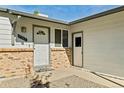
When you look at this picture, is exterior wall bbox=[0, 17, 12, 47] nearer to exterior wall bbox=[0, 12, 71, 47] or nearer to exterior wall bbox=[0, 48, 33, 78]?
exterior wall bbox=[0, 12, 71, 47]

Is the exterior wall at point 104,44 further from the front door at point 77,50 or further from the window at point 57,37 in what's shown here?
the window at point 57,37

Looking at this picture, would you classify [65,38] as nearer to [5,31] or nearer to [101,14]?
[101,14]

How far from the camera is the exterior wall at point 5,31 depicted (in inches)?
227

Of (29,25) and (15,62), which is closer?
(15,62)

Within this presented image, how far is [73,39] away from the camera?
909cm

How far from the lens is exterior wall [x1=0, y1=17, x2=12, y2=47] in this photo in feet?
18.9

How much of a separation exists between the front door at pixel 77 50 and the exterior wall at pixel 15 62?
344 centimetres

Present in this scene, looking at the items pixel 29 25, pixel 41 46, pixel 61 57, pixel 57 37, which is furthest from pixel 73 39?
pixel 29 25

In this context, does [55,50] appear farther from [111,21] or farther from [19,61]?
[111,21]

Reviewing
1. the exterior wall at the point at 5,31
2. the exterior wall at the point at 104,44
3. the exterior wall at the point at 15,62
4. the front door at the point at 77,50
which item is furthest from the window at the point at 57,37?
the exterior wall at the point at 5,31

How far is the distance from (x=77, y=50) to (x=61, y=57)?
1280mm

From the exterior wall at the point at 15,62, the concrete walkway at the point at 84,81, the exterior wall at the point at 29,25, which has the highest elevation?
the exterior wall at the point at 29,25

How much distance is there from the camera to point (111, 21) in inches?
254
